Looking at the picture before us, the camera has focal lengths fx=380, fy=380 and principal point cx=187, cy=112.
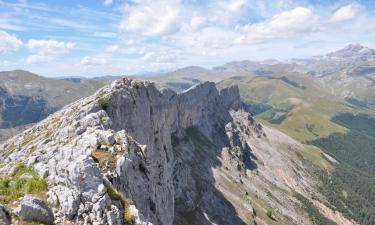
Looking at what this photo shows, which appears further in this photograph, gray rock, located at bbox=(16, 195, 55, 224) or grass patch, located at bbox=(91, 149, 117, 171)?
grass patch, located at bbox=(91, 149, 117, 171)

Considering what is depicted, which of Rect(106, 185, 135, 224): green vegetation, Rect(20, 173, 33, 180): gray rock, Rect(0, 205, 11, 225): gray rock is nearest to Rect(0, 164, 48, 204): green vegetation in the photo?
Rect(20, 173, 33, 180): gray rock

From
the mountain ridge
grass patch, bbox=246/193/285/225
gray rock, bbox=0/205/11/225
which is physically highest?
gray rock, bbox=0/205/11/225

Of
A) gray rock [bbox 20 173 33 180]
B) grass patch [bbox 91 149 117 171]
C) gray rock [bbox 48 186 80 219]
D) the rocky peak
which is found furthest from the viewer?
grass patch [bbox 91 149 117 171]

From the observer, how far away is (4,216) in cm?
2830

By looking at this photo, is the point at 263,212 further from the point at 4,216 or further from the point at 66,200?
the point at 4,216

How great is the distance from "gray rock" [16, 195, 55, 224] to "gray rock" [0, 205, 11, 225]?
32.7 inches

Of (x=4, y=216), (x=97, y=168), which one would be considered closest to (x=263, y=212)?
(x=97, y=168)

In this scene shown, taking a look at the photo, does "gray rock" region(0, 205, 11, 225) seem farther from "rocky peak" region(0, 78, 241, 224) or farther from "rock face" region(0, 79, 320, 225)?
"rocky peak" region(0, 78, 241, 224)

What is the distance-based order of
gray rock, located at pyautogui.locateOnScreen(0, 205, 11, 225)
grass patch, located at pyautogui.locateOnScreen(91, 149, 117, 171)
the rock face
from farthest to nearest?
grass patch, located at pyautogui.locateOnScreen(91, 149, 117, 171), the rock face, gray rock, located at pyautogui.locateOnScreen(0, 205, 11, 225)

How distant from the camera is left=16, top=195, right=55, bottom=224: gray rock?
2975cm

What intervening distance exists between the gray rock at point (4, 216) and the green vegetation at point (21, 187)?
146 inches

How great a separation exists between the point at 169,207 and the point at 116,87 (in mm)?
31439

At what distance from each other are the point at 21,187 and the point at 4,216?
29.9 feet

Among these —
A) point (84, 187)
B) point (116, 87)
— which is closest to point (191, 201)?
point (116, 87)
